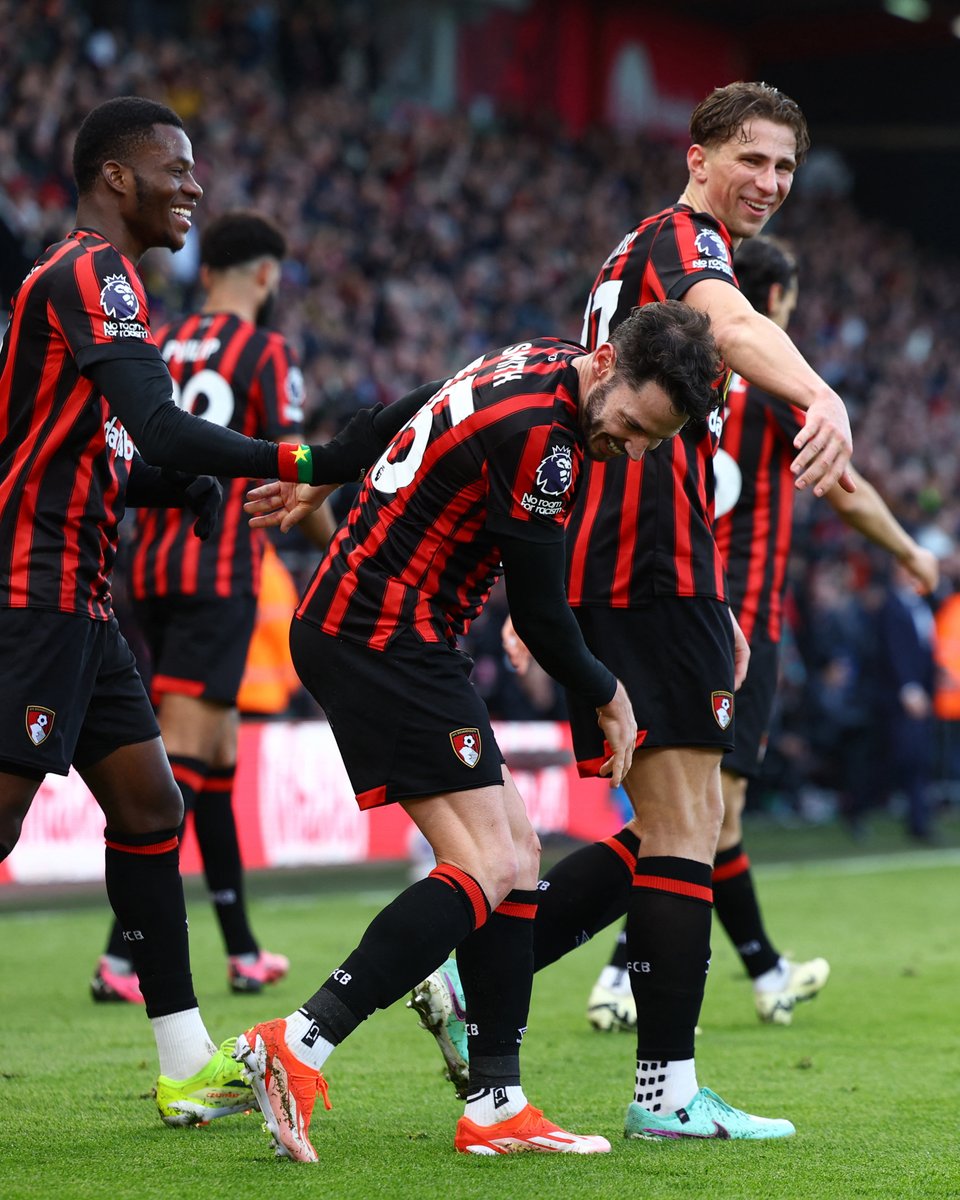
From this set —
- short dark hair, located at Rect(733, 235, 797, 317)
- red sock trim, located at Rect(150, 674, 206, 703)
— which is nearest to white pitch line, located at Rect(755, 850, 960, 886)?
red sock trim, located at Rect(150, 674, 206, 703)

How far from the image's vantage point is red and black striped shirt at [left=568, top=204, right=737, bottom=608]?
423 centimetres

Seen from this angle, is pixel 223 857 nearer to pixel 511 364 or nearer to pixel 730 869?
pixel 730 869

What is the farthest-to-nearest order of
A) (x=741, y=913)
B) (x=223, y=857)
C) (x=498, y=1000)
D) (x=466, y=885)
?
(x=223, y=857) < (x=741, y=913) < (x=498, y=1000) < (x=466, y=885)

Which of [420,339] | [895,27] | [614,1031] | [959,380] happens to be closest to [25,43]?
[420,339]

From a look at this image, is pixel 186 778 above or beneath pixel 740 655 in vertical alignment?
beneath

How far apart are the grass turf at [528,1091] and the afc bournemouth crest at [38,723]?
906 millimetres

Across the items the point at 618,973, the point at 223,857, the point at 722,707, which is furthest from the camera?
the point at 223,857

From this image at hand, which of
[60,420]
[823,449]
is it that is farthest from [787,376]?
[60,420]

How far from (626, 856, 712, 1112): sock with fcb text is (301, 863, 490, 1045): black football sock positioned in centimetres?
51

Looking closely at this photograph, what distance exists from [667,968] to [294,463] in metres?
1.47

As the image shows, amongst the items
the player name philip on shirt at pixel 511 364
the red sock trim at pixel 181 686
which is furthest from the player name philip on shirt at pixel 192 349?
the player name philip on shirt at pixel 511 364

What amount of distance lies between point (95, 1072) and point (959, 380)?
2437 cm

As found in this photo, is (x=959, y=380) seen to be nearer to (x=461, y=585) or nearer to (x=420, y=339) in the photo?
(x=420, y=339)

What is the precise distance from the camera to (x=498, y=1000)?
3967 millimetres
